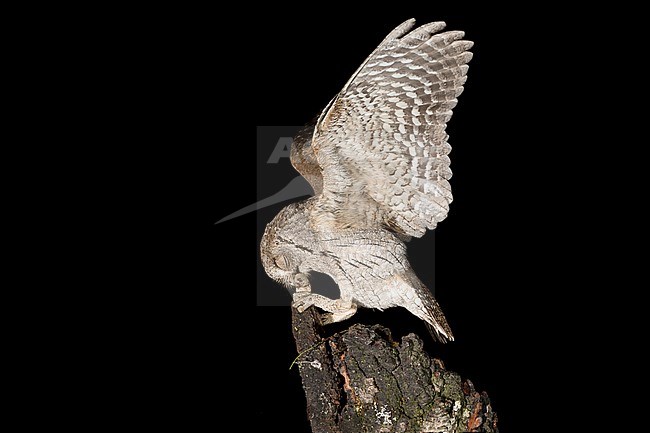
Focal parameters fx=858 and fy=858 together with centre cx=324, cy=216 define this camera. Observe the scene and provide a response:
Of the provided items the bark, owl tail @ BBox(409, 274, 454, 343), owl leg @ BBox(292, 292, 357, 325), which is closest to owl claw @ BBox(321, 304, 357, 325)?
owl leg @ BBox(292, 292, 357, 325)

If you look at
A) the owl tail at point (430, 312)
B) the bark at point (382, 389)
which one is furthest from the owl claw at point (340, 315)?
the owl tail at point (430, 312)

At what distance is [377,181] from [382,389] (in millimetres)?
738

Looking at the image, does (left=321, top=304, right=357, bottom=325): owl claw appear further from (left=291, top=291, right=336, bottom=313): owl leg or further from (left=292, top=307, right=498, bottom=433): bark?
(left=292, top=307, right=498, bottom=433): bark

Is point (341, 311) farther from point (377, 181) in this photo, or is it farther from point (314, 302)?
point (377, 181)

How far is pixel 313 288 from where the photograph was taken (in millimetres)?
3465

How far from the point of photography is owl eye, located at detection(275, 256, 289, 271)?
3.29 meters

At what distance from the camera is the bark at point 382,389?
9.62 feet

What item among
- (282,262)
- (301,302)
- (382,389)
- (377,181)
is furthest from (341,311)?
(377,181)

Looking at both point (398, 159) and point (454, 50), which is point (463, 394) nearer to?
point (398, 159)

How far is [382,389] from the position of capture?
2.99 m

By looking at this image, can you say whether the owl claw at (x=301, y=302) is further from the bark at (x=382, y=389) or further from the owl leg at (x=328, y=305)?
the bark at (x=382, y=389)

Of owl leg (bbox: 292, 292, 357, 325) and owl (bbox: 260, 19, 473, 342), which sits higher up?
owl (bbox: 260, 19, 473, 342)

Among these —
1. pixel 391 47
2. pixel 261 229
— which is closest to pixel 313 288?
pixel 261 229

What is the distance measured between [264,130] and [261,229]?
1.34 ft
